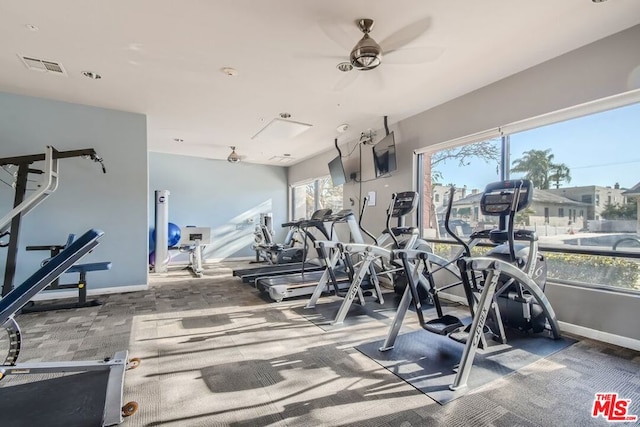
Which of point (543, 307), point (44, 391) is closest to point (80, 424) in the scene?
point (44, 391)

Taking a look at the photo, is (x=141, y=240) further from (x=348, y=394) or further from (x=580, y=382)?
(x=580, y=382)

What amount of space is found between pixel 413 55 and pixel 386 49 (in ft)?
1.08

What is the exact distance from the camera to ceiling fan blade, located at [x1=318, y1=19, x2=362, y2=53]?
8.47 ft

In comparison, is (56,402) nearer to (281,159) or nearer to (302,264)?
(302,264)

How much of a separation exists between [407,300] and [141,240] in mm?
4186

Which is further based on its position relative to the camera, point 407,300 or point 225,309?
point 225,309

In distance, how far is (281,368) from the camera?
2379mm

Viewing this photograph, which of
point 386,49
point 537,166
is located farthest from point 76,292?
point 537,166

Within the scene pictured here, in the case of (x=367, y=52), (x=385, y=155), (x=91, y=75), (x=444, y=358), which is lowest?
(x=444, y=358)

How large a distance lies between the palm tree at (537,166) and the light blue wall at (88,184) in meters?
5.30

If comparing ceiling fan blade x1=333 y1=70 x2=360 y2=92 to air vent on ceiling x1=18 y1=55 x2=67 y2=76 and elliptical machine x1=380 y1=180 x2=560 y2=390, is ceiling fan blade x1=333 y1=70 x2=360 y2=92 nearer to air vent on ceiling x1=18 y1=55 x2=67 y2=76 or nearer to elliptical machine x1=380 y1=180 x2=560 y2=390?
elliptical machine x1=380 y1=180 x2=560 y2=390

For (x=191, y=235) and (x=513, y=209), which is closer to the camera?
(x=513, y=209)

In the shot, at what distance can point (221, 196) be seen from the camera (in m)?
8.44

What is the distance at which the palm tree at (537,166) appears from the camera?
135 inches
